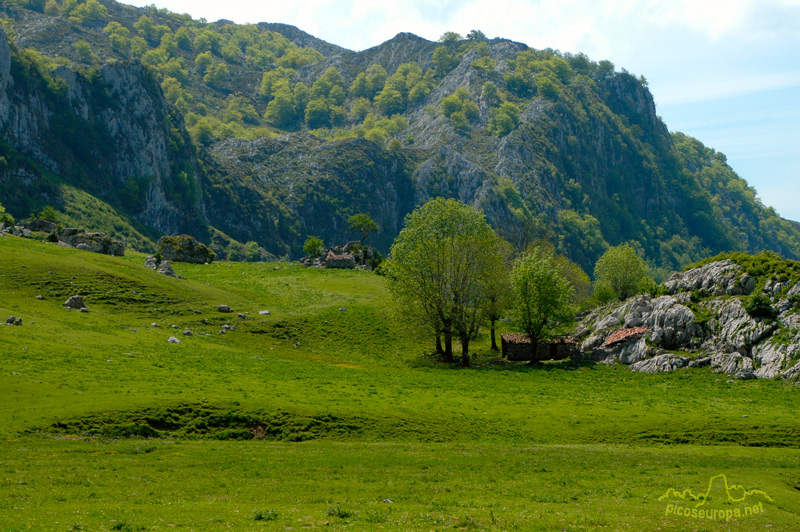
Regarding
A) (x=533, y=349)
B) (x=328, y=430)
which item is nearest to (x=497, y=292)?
(x=533, y=349)

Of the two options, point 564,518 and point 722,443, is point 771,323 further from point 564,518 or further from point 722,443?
point 564,518

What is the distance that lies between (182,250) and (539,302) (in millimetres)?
74275

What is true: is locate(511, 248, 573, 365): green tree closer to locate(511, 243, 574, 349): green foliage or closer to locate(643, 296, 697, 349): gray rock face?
locate(511, 243, 574, 349): green foliage

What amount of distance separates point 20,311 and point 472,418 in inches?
2048

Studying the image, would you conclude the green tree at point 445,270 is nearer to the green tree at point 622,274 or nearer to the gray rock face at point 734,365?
the gray rock face at point 734,365

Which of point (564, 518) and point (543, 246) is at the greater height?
point (543, 246)

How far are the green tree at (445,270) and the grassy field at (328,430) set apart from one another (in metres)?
4.06

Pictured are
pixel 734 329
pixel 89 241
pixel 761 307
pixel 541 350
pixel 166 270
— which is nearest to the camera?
pixel 761 307

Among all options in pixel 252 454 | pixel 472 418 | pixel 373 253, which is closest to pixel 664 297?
pixel 472 418

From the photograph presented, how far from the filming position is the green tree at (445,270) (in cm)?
7656

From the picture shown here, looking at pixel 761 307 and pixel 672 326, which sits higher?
pixel 761 307

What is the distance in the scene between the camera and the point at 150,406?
1622 inches

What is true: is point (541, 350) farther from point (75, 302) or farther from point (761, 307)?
point (75, 302)

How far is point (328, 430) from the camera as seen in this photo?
41781 mm
